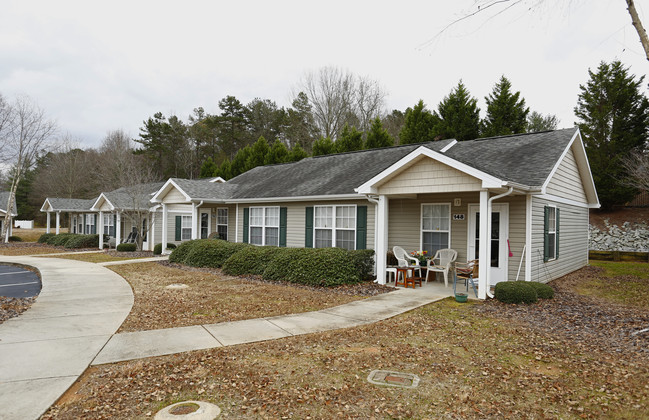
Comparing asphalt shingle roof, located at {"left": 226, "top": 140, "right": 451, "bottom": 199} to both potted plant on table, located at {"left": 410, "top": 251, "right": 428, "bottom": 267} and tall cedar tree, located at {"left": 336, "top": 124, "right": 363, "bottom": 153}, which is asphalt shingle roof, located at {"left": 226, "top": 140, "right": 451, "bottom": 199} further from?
tall cedar tree, located at {"left": 336, "top": 124, "right": 363, "bottom": 153}

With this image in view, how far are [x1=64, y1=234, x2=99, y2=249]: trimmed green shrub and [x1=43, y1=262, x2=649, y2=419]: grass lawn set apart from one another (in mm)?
22789

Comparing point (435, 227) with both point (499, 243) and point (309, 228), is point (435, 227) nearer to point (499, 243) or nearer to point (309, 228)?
point (499, 243)

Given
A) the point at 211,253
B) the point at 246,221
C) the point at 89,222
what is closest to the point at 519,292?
the point at 211,253

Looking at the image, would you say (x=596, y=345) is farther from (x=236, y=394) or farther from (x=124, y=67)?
(x=124, y=67)

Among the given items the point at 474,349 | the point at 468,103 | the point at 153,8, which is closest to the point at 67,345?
the point at 474,349

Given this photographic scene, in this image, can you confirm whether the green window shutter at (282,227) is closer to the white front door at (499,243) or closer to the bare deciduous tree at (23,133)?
the white front door at (499,243)

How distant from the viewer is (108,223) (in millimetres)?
25344

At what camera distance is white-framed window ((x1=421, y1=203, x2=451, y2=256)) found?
36.9 feet

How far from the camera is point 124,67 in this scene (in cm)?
1950

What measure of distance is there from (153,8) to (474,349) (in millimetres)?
12051

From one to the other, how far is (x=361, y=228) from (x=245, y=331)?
6719 mm

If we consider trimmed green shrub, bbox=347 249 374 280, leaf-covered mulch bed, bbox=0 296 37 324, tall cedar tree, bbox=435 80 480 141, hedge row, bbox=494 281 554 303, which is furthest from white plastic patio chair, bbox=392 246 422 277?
tall cedar tree, bbox=435 80 480 141

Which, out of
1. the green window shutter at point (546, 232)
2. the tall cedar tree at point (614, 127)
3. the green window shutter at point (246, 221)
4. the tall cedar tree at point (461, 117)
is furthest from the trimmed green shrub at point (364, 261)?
the tall cedar tree at point (614, 127)

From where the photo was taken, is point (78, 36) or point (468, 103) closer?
point (78, 36)
